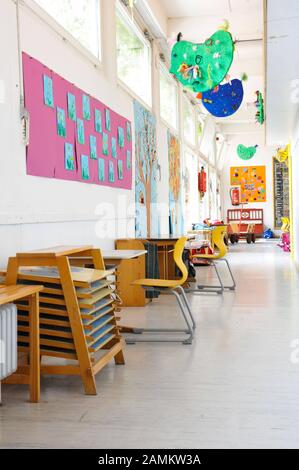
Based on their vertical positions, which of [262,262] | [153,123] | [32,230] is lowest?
[262,262]

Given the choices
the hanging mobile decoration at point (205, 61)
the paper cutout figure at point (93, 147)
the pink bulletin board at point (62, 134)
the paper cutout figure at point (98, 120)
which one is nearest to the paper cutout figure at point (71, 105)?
the pink bulletin board at point (62, 134)

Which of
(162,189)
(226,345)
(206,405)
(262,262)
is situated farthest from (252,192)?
(206,405)

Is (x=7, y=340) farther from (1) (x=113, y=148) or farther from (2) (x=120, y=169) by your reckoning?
(2) (x=120, y=169)

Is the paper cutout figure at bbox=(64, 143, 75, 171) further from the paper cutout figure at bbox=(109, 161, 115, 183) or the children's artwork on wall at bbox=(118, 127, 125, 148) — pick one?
the children's artwork on wall at bbox=(118, 127, 125, 148)

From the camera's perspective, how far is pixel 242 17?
8.86 metres

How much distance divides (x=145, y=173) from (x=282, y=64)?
9.53ft

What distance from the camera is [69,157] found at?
496cm

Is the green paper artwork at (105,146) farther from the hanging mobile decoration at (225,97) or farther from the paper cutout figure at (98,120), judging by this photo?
the hanging mobile decoration at (225,97)

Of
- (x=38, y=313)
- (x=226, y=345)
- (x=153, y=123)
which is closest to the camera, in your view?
(x=38, y=313)

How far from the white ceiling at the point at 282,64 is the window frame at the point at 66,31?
6.15 ft

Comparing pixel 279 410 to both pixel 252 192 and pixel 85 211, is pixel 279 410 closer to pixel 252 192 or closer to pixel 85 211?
pixel 85 211

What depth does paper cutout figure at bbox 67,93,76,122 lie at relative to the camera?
4953 mm

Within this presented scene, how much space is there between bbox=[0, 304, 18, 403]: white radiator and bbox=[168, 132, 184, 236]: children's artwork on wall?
7237 mm

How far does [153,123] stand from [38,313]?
243 inches
